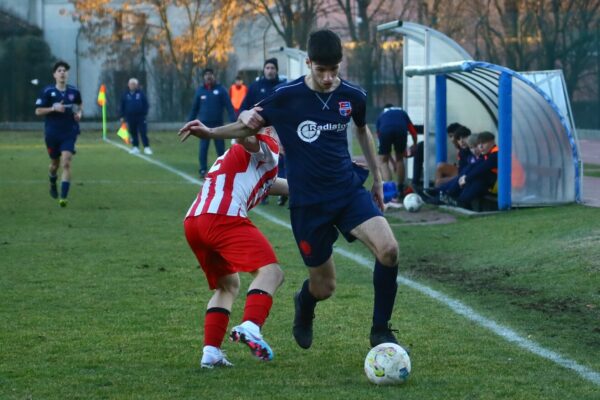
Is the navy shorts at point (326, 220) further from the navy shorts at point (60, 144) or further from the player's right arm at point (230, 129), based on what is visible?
the navy shorts at point (60, 144)

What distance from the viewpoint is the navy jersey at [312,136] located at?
6309 millimetres

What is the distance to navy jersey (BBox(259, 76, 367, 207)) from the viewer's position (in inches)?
248

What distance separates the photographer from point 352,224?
6.25 m

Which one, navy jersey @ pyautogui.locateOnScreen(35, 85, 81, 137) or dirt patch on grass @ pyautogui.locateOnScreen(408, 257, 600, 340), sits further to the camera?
navy jersey @ pyautogui.locateOnScreen(35, 85, 81, 137)

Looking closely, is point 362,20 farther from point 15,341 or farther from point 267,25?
point 15,341

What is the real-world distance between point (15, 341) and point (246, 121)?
2.14 metres

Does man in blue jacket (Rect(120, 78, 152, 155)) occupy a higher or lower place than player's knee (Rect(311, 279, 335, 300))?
higher

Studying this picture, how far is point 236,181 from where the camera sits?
640 cm

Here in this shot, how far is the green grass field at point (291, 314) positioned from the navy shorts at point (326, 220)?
0.66m

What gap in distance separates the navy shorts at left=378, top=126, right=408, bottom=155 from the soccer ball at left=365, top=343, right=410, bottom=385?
470 inches

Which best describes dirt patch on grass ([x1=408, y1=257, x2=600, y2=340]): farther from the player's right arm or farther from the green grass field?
the player's right arm

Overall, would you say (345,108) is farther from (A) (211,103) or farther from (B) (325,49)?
(A) (211,103)

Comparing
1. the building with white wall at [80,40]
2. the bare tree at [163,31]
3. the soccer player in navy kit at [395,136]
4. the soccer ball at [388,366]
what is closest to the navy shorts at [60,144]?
the soccer player in navy kit at [395,136]

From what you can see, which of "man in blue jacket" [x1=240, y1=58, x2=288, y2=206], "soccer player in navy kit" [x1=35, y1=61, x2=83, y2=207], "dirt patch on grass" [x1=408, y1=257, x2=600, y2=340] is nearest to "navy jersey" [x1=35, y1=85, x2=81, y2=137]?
"soccer player in navy kit" [x1=35, y1=61, x2=83, y2=207]
